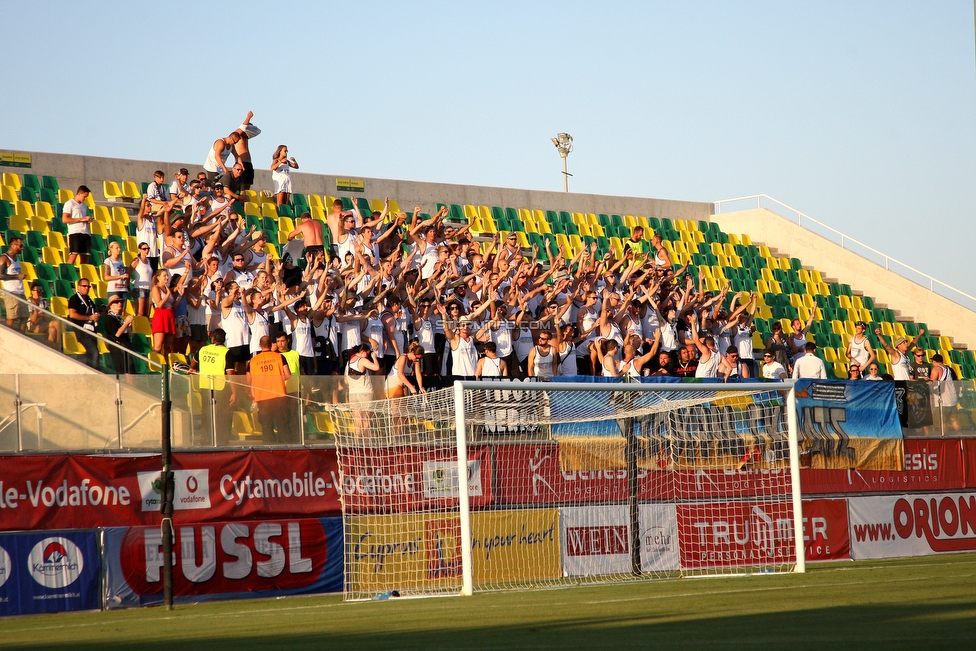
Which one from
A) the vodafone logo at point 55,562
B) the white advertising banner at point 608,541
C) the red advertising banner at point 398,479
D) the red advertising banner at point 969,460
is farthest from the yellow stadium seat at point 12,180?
the red advertising banner at point 969,460

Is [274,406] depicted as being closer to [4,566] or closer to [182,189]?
[4,566]

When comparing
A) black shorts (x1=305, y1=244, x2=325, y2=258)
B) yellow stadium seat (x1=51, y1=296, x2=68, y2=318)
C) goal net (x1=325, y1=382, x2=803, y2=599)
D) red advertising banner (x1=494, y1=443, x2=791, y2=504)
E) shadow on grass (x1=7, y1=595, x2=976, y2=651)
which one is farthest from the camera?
black shorts (x1=305, y1=244, x2=325, y2=258)

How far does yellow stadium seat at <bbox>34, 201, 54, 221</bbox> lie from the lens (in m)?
19.9

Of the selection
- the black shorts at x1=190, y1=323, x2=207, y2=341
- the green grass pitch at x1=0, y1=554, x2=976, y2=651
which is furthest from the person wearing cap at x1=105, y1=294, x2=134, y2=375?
the green grass pitch at x1=0, y1=554, x2=976, y2=651

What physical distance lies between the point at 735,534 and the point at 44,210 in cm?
1218

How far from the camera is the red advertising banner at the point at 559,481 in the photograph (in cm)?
1545

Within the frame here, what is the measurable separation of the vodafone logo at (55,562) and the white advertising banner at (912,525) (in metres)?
11.0

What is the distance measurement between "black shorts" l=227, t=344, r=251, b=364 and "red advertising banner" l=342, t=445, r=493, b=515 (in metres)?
2.20

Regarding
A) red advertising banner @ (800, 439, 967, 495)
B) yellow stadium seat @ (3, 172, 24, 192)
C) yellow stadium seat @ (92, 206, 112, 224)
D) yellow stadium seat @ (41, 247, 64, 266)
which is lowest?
red advertising banner @ (800, 439, 967, 495)

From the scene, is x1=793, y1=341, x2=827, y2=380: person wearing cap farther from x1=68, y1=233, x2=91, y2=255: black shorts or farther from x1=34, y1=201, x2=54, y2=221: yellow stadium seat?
x1=34, y1=201, x2=54, y2=221: yellow stadium seat

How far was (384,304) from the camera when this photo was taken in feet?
59.2

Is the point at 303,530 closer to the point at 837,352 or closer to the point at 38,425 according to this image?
the point at 38,425

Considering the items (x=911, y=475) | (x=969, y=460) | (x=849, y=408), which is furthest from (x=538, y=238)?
(x=969, y=460)

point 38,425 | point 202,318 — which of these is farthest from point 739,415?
point 38,425
